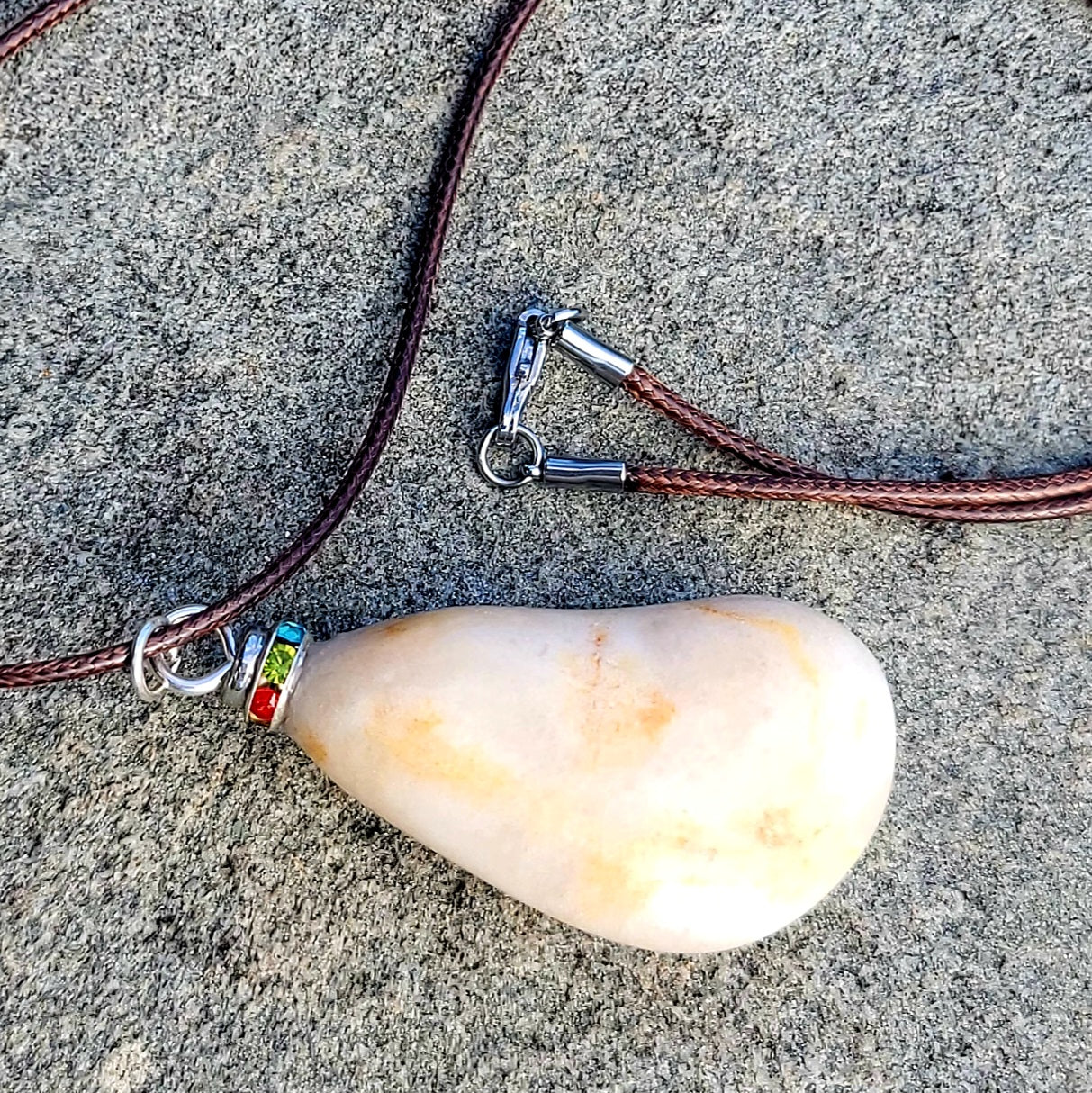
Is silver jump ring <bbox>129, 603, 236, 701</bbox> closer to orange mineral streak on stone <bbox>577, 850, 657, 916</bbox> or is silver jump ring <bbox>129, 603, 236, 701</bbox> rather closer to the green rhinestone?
the green rhinestone

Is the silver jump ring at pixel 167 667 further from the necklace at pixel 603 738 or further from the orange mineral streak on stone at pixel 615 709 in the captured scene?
the orange mineral streak on stone at pixel 615 709

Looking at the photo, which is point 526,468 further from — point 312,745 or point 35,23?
point 35,23

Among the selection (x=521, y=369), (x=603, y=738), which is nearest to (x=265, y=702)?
(x=603, y=738)

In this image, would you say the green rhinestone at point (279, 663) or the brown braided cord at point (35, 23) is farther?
the brown braided cord at point (35, 23)

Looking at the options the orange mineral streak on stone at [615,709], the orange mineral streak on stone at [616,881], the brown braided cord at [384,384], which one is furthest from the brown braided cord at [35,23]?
the orange mineral streak on stone at [616,881]

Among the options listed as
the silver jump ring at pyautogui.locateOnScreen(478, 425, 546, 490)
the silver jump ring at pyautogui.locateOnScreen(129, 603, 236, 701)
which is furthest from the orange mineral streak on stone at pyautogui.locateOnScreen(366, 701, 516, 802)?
the silver jump ring at pyautogui.locateOnScreen(478, 425, 546, 490)

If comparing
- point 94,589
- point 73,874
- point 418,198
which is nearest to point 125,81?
point 418,198
